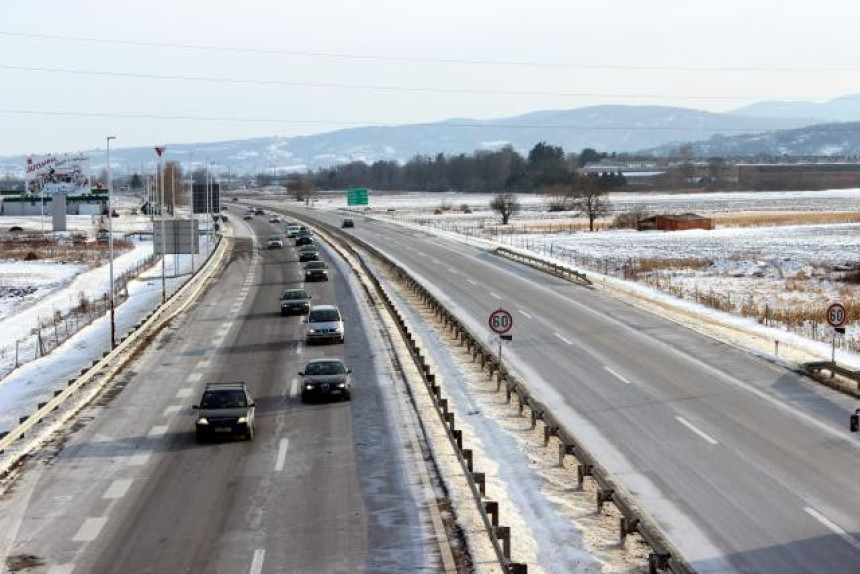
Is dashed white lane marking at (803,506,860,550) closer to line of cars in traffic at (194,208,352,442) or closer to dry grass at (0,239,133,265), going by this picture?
line of cars in traffic at (194,208,352,442)

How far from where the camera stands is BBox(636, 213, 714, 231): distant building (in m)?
129

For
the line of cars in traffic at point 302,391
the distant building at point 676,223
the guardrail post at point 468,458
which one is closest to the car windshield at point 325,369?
the line of cars in traffic at point 302,391

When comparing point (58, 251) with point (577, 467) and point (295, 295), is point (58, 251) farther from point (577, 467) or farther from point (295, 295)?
point (577, 467)

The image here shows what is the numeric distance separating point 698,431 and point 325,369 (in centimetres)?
1117

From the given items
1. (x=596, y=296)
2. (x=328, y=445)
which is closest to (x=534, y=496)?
(x=328, y=445)

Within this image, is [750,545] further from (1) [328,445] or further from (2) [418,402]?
(2) [418,402]

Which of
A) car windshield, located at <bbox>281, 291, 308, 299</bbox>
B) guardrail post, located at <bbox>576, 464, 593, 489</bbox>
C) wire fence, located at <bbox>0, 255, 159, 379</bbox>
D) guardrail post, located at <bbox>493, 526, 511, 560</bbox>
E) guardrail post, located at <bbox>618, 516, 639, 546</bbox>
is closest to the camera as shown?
guardrail post, located at <bbox>493, 526, 511, 560</bbox>

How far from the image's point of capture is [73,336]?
175 feet

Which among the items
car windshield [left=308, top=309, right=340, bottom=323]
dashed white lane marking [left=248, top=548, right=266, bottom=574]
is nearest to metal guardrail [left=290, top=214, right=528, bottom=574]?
car windshield [left=308, top=309, right=340, bottom=323]

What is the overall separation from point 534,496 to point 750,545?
4.71 meters

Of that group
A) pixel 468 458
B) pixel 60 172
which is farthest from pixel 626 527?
pixel 60 172

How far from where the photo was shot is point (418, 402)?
110 ft

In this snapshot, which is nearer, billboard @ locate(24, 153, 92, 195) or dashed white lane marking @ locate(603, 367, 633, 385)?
dashed white lane marking @ locate(603, 367, 633, 385)

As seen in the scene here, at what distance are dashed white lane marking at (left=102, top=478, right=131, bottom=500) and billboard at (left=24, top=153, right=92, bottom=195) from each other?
550 feet
